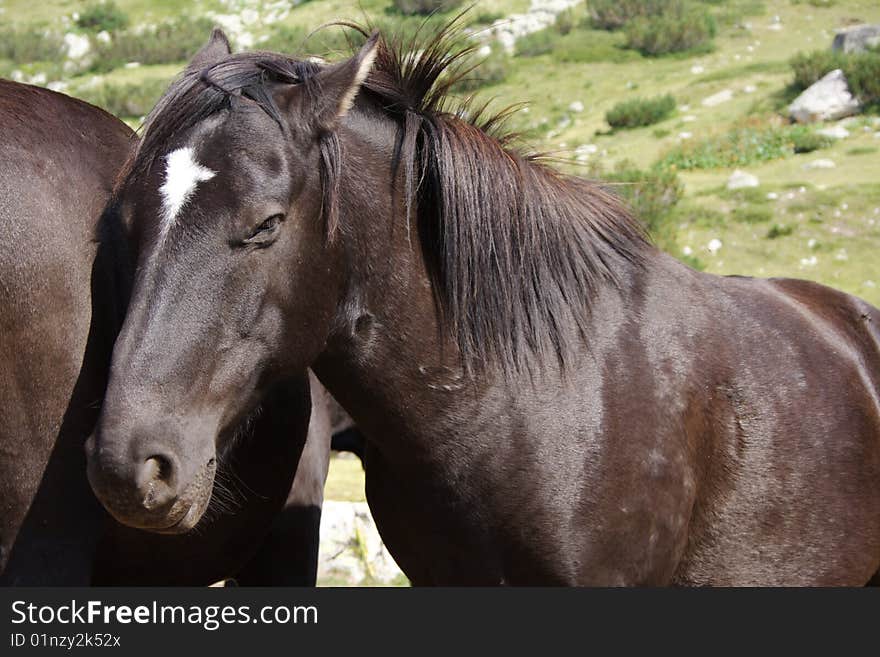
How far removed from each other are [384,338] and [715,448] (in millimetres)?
1144

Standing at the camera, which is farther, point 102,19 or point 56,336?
point 102,19

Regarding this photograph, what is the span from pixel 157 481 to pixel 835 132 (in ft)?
51.3

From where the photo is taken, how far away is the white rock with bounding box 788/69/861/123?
1744 cm

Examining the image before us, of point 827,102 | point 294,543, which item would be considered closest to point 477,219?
point 294,543

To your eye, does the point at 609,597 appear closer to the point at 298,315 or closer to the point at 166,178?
the point at 298,315

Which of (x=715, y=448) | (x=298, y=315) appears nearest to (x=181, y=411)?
(x=298, y=315)

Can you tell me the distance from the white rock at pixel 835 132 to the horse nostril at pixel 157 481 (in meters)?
15.4

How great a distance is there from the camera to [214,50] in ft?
10.4

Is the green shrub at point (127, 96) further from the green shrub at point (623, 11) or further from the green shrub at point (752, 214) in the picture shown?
the green shrub at point (752, 214)

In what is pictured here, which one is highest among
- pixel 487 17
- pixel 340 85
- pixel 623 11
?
pixel 340 85

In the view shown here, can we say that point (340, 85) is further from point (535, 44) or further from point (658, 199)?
point (535, 44)

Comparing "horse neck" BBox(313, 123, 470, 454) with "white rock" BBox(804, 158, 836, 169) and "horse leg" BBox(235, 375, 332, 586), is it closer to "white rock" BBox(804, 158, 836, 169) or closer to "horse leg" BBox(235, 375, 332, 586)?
"horse leg" BBox(235, 375, 332, 586)

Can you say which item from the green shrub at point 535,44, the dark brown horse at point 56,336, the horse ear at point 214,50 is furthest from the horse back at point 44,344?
the green shrub at point 535,44

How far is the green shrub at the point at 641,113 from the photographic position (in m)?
20.8
